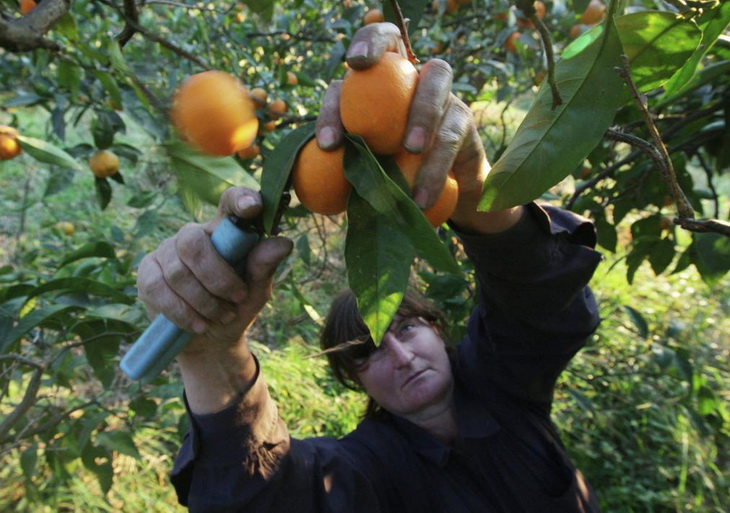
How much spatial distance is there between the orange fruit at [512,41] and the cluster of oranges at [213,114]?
1729mm

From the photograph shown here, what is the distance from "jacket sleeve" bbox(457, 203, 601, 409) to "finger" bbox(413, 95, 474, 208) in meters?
0.38

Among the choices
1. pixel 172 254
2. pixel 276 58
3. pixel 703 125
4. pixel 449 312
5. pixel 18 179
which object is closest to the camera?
pixel 172 254

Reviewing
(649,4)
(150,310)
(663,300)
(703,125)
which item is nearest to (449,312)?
(703,125)

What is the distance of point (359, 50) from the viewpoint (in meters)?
0.58

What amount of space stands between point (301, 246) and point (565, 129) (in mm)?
1509

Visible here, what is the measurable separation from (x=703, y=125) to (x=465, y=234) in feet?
2.58

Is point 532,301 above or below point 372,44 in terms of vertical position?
below

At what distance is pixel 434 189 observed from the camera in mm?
595

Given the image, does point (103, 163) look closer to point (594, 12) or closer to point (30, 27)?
point (30, 27)

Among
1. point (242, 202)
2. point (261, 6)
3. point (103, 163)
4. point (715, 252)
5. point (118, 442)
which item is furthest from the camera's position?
point (103, 163)

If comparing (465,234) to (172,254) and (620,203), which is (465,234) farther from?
(620,203)

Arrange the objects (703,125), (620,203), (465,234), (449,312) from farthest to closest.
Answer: (449,312) → (620,203) → (703,125) → (465,234)

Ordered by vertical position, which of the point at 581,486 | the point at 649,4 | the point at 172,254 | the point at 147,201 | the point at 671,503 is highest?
the point at 649,4

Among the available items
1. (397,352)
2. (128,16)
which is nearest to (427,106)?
(128,16)
